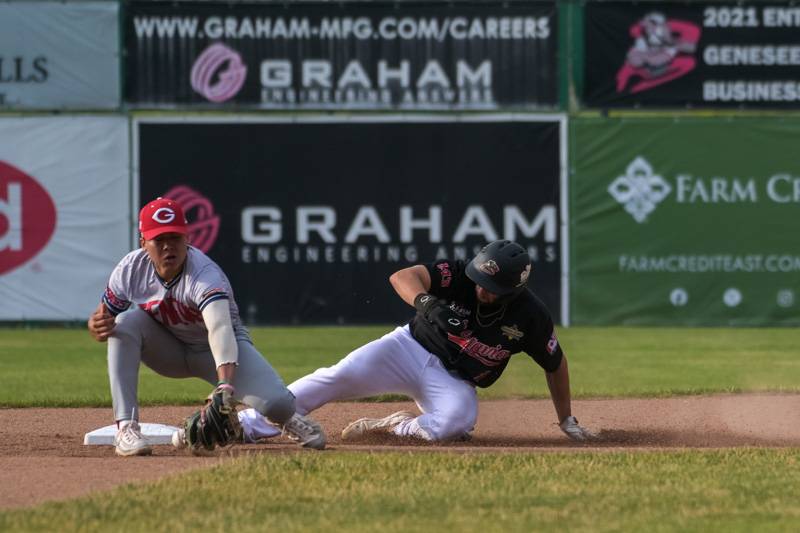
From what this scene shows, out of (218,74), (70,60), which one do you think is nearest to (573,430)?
(218,74)

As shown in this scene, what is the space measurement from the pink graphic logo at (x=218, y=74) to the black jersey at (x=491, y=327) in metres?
8.87

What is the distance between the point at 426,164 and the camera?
601 inches

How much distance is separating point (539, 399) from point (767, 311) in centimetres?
665

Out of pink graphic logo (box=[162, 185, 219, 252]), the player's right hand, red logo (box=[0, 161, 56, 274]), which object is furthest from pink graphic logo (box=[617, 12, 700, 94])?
the player's right hand

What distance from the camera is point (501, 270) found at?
256 inches

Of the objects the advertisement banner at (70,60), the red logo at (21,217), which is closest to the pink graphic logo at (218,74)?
the advertisement banner at (70,60)

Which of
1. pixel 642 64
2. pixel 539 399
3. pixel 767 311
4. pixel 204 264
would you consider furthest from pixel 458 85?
pixel 204 264

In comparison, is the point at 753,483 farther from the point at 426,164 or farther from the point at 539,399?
the point at 426,164

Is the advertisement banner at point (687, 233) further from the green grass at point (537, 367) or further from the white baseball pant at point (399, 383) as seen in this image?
the white baseball pant at point (399, 383)

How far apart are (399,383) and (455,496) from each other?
2.07 m

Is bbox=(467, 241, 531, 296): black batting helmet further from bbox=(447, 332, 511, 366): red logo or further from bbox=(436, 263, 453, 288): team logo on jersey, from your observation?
bbox=(447, 332, 511, 366): red logo

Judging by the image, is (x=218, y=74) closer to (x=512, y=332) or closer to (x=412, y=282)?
(x=412, y=282)

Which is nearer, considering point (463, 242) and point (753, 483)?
point (753, 483)

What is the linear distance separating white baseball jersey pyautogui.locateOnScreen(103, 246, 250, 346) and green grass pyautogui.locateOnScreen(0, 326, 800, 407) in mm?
2690
